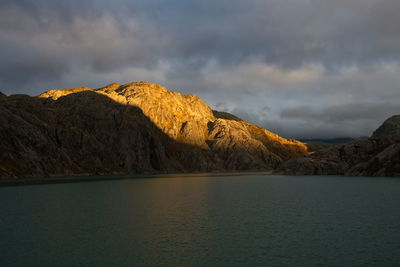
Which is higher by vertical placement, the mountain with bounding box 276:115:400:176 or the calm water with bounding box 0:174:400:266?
the mountain with bounding box 276:115:400:176

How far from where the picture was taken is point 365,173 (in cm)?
16425

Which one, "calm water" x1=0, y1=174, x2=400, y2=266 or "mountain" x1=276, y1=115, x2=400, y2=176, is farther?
"mountain" x1=276, y1=115, x2=400, y2=176

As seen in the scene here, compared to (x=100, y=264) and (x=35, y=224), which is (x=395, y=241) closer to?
(x=100, y=264)

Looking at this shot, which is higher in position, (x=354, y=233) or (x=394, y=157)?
(x=394, y=157)

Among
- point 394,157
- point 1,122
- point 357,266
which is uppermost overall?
point 1,122

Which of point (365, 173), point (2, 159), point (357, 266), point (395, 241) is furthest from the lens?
point (2, 159)

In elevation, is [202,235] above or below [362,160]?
below

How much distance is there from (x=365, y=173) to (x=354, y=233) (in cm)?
14002

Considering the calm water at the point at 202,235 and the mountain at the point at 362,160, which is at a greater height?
the mountain at the point at 362,160

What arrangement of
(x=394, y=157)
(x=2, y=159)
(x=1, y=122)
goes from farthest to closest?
(x=1, y=122) < (x=2, y=159) < (x=394, y=157)

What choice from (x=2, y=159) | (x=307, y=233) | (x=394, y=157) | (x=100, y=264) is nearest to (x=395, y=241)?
(x=307, y=233)

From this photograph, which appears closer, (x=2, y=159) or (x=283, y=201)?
(x=283, y=201)

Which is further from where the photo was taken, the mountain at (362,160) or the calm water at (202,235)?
the mountain at (362,160)

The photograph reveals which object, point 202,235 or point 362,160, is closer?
point 202,235
